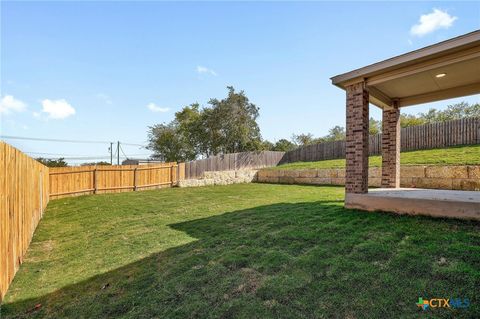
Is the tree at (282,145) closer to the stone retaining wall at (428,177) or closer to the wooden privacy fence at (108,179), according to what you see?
the stone retaining wall at (428,177)

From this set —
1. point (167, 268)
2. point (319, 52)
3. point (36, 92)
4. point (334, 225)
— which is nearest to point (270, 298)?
point (167, 268)

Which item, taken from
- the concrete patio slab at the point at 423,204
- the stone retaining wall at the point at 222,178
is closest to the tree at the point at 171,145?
the stone retaining wall at the point at 222,178

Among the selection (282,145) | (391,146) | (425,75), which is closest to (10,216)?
(425,75)

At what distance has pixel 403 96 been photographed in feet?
20.2

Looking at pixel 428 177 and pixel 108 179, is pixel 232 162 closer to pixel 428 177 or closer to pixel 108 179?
pixel 108 179

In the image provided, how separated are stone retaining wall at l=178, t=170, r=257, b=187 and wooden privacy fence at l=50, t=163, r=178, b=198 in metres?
1.08

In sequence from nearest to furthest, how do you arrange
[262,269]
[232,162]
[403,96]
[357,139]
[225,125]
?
[262,269], [357,139], [403,96], [232,162], [225,125]

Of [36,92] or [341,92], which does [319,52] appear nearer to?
[341,92]

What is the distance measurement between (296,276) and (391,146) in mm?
5378

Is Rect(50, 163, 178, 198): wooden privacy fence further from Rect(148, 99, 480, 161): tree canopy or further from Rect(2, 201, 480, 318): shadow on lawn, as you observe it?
Rect(2, 201, 480, 318): shadow on lawn

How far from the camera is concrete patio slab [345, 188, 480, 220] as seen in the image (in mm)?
3693

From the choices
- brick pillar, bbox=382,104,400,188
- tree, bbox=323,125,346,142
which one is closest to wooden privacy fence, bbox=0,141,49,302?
brick pillar, bbox=382,104,400,188

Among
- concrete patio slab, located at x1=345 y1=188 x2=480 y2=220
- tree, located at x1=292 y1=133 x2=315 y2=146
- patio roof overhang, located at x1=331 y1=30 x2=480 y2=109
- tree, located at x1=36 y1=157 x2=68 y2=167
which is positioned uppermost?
tree, located at x1=292 y1=133 x2=315 y2=146

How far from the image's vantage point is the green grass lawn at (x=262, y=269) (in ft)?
6.98
